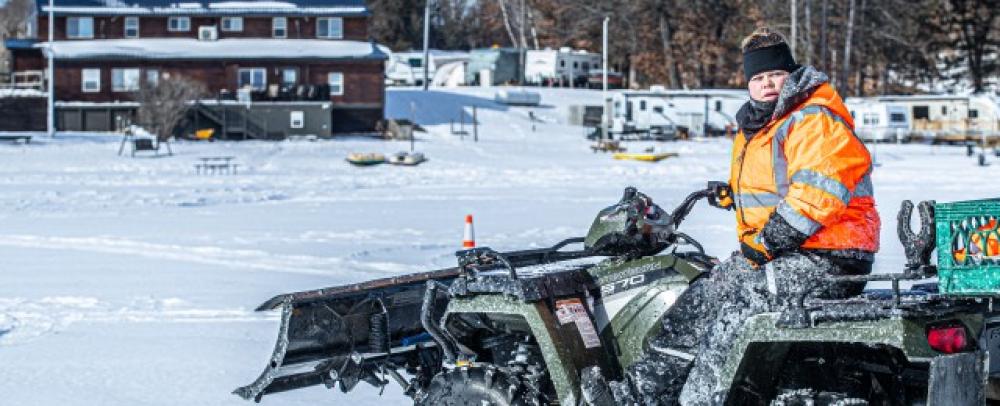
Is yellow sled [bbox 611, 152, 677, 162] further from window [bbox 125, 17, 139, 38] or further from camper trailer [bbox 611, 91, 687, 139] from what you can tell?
window [bbox 125, 17, 139, 38]

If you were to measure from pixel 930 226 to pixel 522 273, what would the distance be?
79.4 inches

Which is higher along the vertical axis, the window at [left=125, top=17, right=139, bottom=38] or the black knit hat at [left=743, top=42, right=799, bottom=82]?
the window at [left=125, top=17, right=139, bottom=38]

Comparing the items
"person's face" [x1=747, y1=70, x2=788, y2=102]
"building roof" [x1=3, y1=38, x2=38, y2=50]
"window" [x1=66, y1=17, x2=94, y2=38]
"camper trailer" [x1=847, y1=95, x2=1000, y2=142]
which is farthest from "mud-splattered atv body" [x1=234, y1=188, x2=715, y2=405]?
"building roof" [x1=3, y1=38, x2=38, y2=50]

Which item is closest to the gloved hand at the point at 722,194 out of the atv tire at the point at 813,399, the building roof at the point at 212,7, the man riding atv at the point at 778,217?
the man riding atv at the point at 778,217

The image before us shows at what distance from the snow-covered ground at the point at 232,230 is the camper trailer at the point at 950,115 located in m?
8.28

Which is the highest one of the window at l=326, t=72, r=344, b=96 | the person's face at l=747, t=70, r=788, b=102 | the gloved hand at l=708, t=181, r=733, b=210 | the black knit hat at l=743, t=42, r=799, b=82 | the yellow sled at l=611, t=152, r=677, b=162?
the window at l=326, t=72, r=344, b=96

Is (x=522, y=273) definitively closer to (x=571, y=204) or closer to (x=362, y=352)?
(x=362, y=352)

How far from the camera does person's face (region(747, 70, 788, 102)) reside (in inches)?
201

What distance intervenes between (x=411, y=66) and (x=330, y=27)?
66.0 feet

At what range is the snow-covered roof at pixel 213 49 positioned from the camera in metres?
57.0

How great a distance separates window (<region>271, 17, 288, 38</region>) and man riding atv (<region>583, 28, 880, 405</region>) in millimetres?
55505

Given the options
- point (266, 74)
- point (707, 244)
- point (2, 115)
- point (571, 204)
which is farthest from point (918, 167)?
point (2, 115)

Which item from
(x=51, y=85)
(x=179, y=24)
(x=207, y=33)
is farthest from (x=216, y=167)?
(x=179, y=24)

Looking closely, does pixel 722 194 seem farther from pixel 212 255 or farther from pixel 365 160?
pixel 365 160
